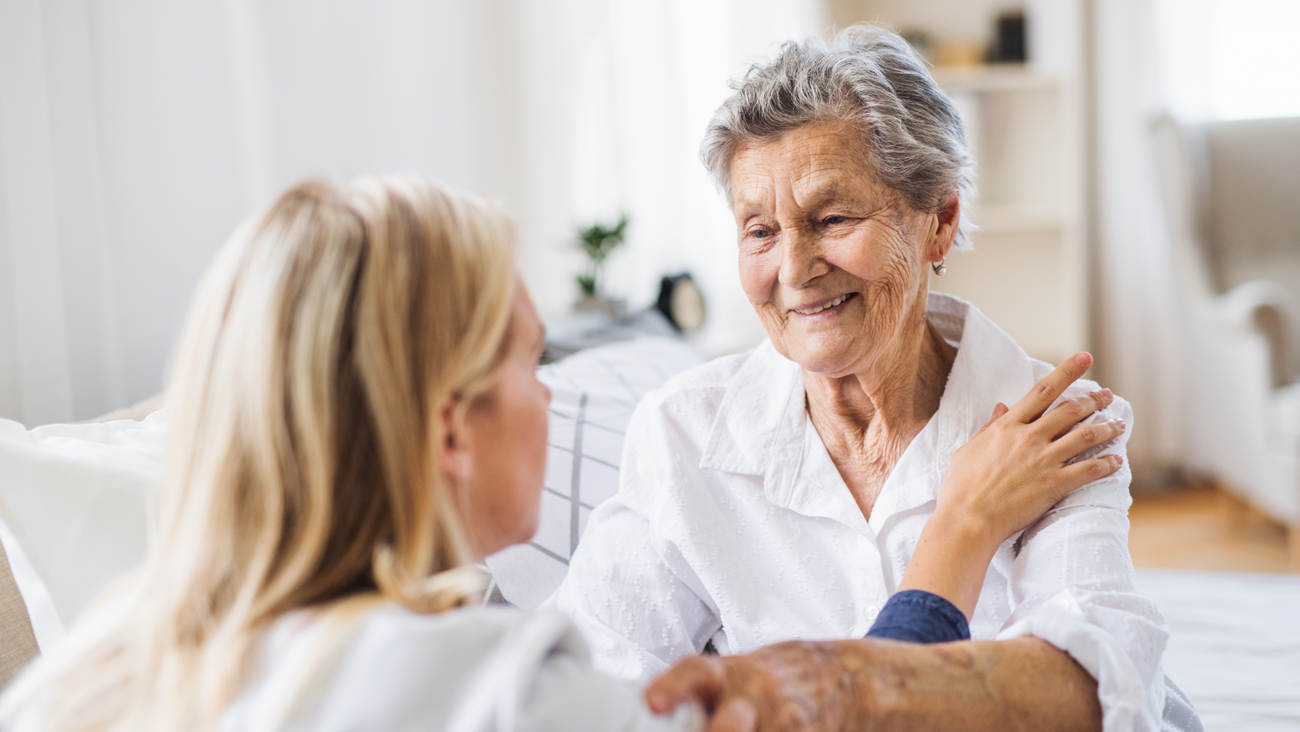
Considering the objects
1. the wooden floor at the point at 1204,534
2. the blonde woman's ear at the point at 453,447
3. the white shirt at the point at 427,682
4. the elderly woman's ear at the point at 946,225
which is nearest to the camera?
the white shirt at the point at 427,682

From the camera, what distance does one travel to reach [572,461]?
1385mm

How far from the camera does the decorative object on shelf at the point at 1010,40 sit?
3977 mm

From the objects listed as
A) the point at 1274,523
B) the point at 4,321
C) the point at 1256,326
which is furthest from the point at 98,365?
the point at 1274,523

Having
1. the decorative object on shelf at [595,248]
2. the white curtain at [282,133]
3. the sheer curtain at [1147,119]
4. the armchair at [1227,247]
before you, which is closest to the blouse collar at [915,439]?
the white curtain at [282,133]

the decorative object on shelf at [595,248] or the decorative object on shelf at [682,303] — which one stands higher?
the decorative object on shelf at [595,248]

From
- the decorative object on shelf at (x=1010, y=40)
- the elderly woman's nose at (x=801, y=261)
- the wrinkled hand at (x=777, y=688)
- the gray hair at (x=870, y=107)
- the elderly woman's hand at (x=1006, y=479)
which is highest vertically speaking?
the decorative object on shelf at (x=1010, y=40)

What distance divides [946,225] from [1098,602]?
0.55 meters

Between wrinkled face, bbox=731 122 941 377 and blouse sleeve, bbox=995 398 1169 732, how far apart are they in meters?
0.28

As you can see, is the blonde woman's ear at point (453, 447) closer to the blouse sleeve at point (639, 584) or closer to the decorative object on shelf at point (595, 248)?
the blouse sleeve at point (639, 584)

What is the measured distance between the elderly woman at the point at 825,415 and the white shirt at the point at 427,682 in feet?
1.80

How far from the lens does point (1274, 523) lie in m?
3.40

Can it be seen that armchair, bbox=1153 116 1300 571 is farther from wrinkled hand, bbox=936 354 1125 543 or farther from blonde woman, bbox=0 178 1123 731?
blonde woman, bbox=0 178 1123 731

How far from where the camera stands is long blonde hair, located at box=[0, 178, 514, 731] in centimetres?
64

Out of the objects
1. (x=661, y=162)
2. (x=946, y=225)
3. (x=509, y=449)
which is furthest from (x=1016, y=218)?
(x=509, y=449)
